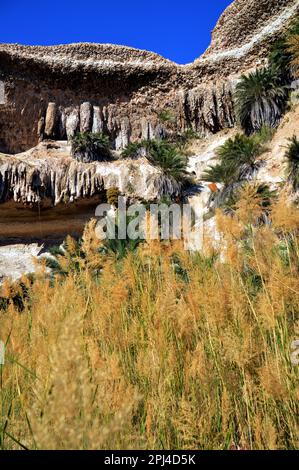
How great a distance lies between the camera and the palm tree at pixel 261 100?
1121 cm

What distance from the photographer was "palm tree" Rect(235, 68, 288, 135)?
1121 cm

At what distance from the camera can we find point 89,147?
12227 millimetres

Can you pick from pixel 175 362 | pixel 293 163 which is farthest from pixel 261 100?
pixel 175 362

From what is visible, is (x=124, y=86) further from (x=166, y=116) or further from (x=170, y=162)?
(x=170, y=162)

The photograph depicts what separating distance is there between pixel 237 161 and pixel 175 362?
9.29m

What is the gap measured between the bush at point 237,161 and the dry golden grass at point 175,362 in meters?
8.18

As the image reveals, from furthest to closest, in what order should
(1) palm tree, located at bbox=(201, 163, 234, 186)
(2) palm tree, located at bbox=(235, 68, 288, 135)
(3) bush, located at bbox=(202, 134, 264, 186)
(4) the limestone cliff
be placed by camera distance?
1. (4) the limestone cliff
2. (2) palm tree, located at bbox=(235, 68, 288, 135)
3. (1) palm tree, located at bbox=(201, 163, 234, 186)
4. (3) bush, located at bbox=(202, 134, 264, 186)

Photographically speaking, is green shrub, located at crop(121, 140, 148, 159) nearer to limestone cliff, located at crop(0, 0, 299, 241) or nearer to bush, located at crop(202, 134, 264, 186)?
limestone cliff, located at crop(0, 0, 299, 241)

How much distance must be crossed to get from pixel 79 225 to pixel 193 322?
1082 centimetres

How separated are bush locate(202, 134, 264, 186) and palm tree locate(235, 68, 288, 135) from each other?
123 centimetres

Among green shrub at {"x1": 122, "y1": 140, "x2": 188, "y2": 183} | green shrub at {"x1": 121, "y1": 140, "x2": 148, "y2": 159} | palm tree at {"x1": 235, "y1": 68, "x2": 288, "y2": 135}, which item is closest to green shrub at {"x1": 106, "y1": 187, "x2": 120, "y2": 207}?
green shrub at {"x1": 122, "y1": 140, "x2": 188, "y2": 183}
